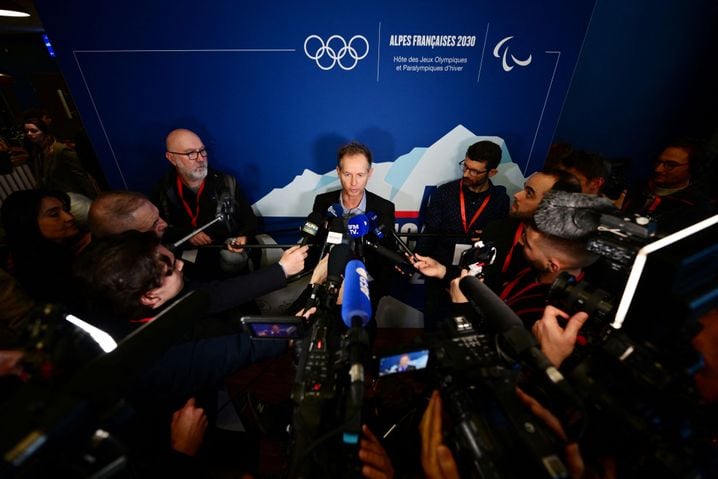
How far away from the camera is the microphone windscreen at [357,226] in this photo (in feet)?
5.38

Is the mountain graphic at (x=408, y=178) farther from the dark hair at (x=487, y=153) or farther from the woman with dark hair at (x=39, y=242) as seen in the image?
the woman with dark hair at (x=39, y=242)

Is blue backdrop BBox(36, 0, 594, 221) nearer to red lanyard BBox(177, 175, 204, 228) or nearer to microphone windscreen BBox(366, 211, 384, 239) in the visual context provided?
red lanyard BBox(177, 175, 204, 228)

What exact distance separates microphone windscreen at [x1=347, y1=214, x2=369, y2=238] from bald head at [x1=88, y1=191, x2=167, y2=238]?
1234mm

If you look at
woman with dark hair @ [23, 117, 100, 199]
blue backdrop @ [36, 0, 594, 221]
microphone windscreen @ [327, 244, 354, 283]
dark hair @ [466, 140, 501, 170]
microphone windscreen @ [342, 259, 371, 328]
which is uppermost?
blue backdrop @ [36, 0, 594, 221]

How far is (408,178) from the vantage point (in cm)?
263

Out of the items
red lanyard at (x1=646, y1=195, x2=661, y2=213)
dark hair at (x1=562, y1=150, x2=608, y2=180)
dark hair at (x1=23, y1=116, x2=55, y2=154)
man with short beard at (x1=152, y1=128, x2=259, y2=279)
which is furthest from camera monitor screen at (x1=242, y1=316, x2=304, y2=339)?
dark hair at (x1=23, y1=116, x2=55, y2=154)

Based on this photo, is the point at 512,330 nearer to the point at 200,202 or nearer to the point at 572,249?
→ the point at 572,249

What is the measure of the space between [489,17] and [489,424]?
247 cm

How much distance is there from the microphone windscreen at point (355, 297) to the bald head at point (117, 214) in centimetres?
140

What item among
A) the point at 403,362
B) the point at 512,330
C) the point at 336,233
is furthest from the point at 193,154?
the point at 512,330

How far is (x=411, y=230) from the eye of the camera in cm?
289

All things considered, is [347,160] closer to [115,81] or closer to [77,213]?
[115,81]

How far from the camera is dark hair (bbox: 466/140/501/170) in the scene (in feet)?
7.41

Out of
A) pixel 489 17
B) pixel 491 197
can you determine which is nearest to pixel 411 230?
pixel 491 197
